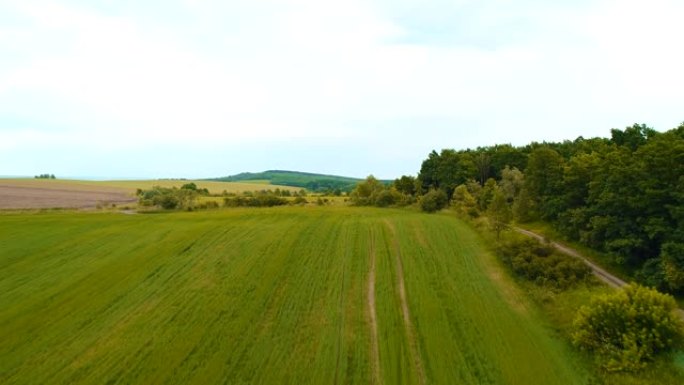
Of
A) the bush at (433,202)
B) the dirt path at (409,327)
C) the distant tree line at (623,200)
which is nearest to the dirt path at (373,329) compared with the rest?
the dirt path at (409,327)

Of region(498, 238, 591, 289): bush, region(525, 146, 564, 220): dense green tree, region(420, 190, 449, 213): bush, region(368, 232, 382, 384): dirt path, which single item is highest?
region(525, 146, 564, 220): dense green tree

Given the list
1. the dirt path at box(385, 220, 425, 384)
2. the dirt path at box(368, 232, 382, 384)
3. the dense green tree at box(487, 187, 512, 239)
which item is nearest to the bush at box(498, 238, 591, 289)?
the dense green tree at box(487, 187, 512, 239)

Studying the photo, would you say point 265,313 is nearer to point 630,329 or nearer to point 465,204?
point 630,329

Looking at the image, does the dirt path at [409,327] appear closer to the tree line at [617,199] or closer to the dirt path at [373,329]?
the dirt path at [373,329]

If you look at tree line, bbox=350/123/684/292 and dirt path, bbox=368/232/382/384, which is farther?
tree line, bbox=350/123/684/292

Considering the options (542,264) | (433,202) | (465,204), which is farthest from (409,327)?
(433,202)

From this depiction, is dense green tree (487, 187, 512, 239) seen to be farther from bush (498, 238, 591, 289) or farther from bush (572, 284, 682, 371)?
bush (572, 284, 682, 371)
